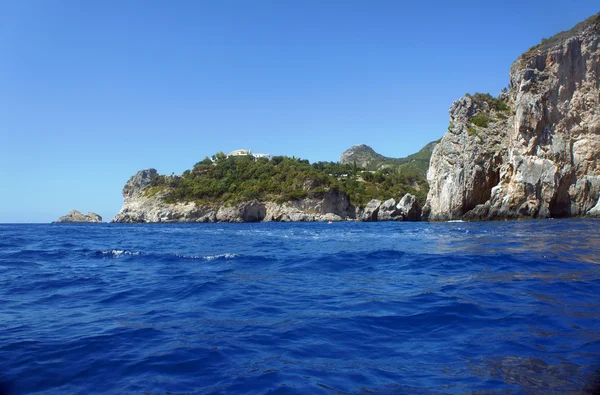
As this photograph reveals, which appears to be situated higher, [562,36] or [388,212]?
[562,36]

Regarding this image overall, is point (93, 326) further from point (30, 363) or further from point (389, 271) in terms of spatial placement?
point (389, 271)

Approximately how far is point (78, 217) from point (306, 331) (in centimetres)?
12962

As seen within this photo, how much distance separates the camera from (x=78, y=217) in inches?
4633

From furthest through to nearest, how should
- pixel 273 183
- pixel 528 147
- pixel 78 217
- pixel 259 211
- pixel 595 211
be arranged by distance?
pixel 78 217 → pixel 273 183 → pixel 259 211 → pixel 528 147 → pixel 595 211

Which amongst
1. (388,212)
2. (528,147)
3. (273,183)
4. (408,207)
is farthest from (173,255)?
(273,183)

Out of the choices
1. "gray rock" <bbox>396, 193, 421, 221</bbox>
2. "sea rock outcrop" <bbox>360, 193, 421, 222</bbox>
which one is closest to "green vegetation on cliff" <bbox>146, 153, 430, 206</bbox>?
"sea rock outcrop" <bbox>360, 193, 421, 222</bbox>

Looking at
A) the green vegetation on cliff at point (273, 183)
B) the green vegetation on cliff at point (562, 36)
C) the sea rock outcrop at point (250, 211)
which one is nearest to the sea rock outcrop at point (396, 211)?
the sea rock outcrop at point (250, 211)

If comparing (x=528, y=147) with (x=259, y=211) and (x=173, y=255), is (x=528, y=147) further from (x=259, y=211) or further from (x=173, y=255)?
(x=259, y=211)

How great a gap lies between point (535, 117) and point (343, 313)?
51.5 m

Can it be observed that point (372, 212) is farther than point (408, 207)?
Yes

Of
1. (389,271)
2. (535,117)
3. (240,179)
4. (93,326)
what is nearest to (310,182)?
(240,179)

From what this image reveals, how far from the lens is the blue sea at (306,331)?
4.42m

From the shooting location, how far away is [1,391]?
4.36 metres

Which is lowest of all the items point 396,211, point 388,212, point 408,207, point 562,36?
point 388,212
